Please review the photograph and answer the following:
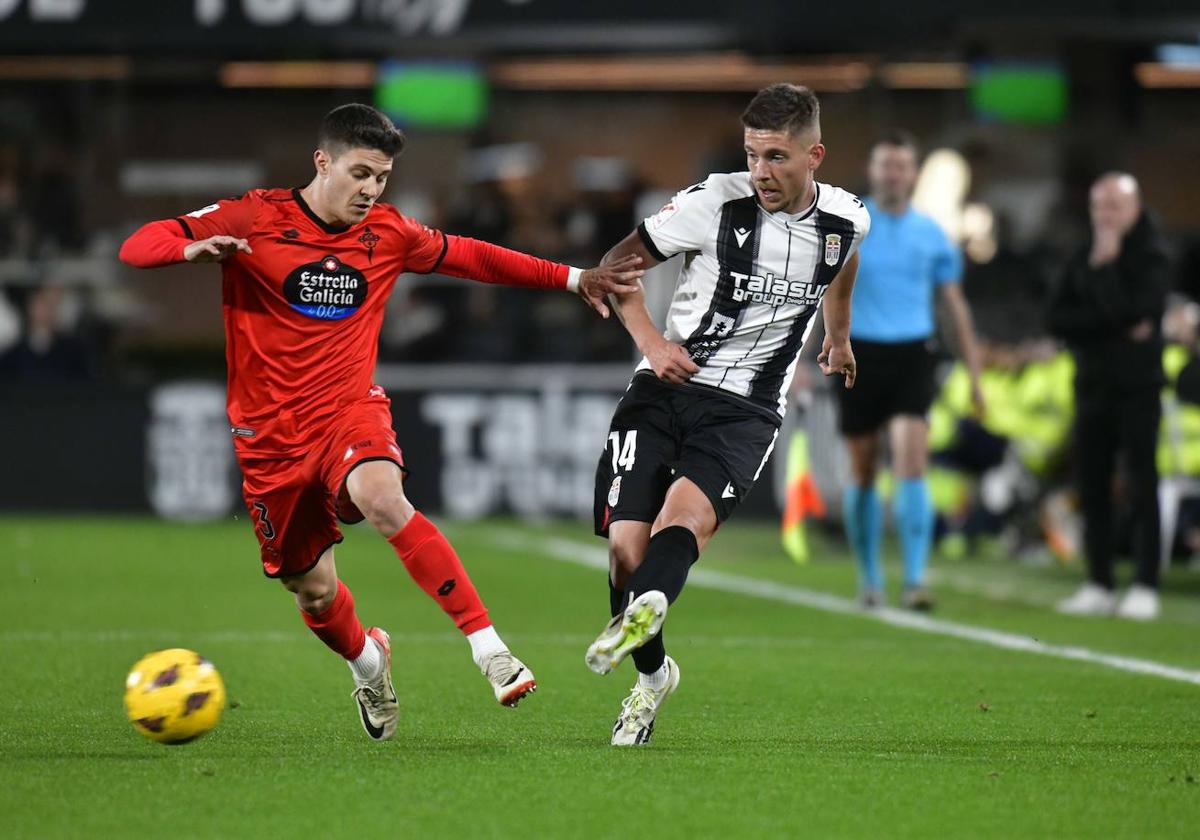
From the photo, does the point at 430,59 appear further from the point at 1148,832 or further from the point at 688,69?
the point at 1148,832

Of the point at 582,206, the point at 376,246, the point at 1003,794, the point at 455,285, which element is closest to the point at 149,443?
the point at 455,285

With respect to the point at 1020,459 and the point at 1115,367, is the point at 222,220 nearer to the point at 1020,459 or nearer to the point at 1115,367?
the point at 1115,367

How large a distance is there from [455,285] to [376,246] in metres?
12.6

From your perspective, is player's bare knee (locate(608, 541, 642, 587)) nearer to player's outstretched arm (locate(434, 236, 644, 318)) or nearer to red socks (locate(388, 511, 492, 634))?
red socks (locate(388, 511, 492, 634))

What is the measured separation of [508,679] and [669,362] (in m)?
1.09

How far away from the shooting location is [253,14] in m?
15.8

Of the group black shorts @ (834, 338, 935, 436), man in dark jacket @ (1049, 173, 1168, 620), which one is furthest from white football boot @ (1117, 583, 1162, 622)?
black shorts @ (834, 338, 935, 436)

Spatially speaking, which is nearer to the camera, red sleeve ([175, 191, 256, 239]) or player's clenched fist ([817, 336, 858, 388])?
red sleeve ([175, 191, 256, 239])

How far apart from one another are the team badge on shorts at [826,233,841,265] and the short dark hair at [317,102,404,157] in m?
1.36

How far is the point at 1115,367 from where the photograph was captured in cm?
1066

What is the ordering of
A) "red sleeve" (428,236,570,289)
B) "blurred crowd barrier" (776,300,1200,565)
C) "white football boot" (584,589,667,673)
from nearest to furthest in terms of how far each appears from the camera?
"white football boot" (584,589,667,673) → "red sleeve" (428,236,570,289) → "blurred crowd barrier" (776,300,1200,565)

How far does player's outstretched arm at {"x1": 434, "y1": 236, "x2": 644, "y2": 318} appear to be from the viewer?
625 cm

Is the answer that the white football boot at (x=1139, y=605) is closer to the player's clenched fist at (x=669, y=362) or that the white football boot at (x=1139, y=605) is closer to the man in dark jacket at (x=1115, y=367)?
the man in dark jacket at (x=1115, y=367)

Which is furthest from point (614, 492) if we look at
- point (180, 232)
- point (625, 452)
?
point (180, 232)
